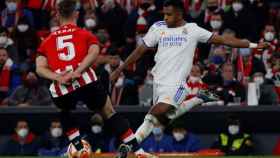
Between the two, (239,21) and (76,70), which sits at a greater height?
(76,70)

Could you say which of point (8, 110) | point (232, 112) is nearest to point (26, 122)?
point (8, 110)

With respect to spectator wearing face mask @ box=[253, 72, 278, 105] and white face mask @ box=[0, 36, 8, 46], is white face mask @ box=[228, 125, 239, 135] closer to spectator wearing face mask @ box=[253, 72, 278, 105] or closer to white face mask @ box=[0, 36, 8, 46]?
spectator wearing face mask @ box=[253, 72, 278, 105]

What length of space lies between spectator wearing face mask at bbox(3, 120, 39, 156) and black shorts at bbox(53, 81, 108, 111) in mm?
6578

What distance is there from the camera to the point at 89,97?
39.8ft

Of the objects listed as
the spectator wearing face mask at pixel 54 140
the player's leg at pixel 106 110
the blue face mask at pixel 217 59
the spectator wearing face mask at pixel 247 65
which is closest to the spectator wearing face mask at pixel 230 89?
the spectator wearing face mask at pixel 247 65

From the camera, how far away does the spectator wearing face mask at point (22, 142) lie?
1880 centimetres

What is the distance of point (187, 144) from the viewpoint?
60.0 ft

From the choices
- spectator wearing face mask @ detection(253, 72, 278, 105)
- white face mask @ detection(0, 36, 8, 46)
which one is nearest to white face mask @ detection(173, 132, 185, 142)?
spectator wearing face mask @ detection(253, 72, 278, 105)

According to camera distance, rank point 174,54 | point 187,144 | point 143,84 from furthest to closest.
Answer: point 143,84 < point 187,144 < point 174,54

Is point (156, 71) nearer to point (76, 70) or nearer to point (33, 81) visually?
point (76, 70)

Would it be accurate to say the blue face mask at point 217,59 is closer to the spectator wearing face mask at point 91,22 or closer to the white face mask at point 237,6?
the white face mask at point 237,6

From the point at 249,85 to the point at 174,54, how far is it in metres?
6.02

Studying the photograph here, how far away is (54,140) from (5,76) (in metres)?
2.38

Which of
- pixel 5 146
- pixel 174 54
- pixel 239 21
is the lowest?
pixel 5 146
